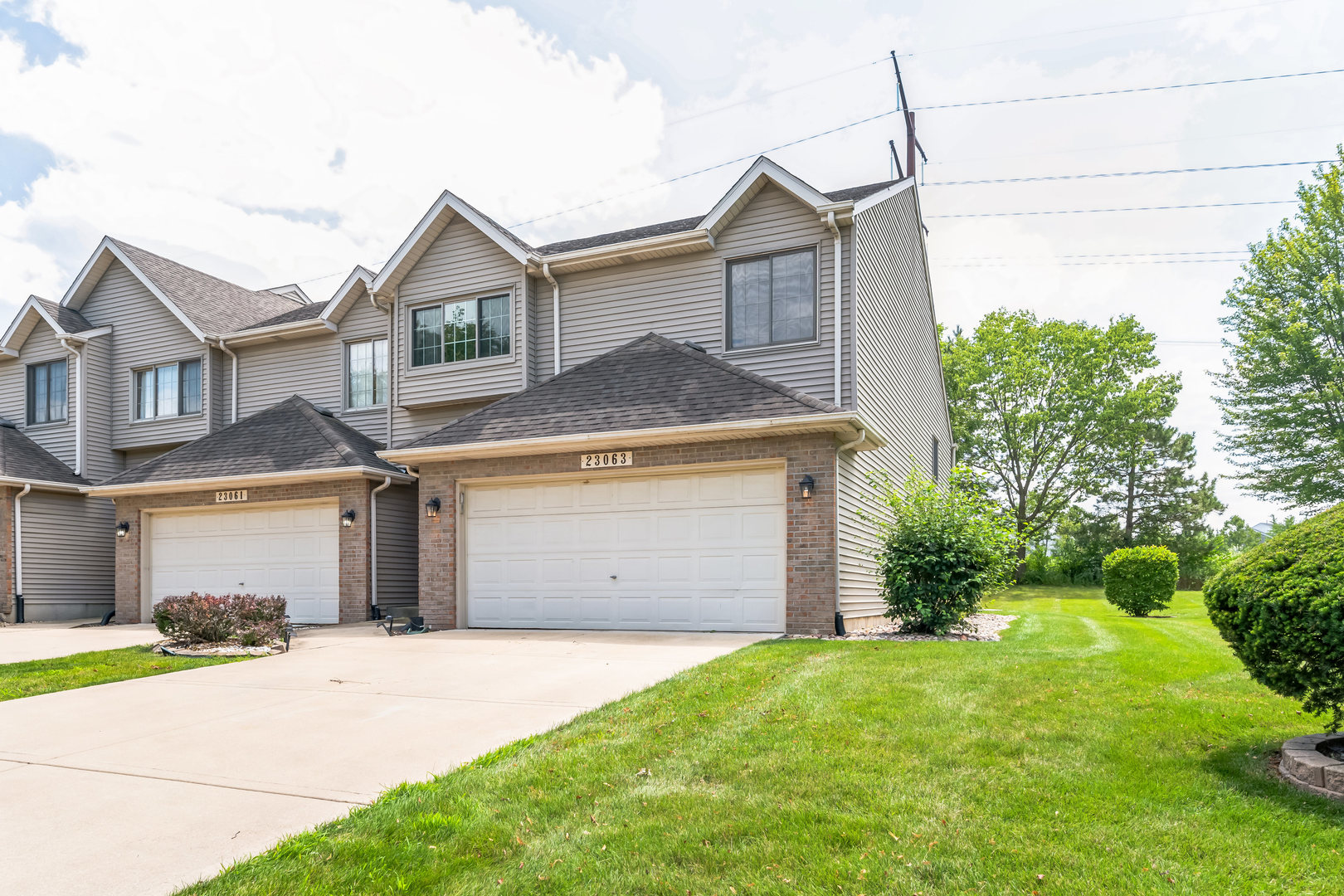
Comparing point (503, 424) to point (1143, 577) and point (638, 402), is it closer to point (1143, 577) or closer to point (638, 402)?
point (638, 402)

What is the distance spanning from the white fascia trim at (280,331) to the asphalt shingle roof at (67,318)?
4141mm

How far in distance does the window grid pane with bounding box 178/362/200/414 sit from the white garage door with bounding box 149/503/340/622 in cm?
362

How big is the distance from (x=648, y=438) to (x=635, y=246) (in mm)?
4295

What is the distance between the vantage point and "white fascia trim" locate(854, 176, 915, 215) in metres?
13.2

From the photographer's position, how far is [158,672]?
8.76 m

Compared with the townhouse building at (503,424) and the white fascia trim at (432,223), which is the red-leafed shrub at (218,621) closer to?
the townhouse building at (503,424)

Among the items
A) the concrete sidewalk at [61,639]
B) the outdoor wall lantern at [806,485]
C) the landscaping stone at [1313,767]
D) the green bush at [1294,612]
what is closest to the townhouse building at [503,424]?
the outdoor wall lantern at [806,485]

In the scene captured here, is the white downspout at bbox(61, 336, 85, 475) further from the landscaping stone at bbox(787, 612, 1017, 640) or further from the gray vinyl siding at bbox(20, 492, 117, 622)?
the landscaping stone at bbox(787, 612, 1017, 640)

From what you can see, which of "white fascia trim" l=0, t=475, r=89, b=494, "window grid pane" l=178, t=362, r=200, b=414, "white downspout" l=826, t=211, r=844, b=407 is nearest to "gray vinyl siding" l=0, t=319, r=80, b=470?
"white fascia trim" l=0, t=475, r=89, b=494

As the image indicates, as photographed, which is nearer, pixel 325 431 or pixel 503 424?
pixel 503 424

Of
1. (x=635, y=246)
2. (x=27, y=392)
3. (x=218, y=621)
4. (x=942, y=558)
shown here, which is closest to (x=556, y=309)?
(x=635, y=246)

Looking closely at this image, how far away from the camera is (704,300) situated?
1424cm

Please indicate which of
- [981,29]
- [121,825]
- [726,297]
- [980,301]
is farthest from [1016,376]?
[121,825]

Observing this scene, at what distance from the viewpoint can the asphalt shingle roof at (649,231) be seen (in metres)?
14.9
